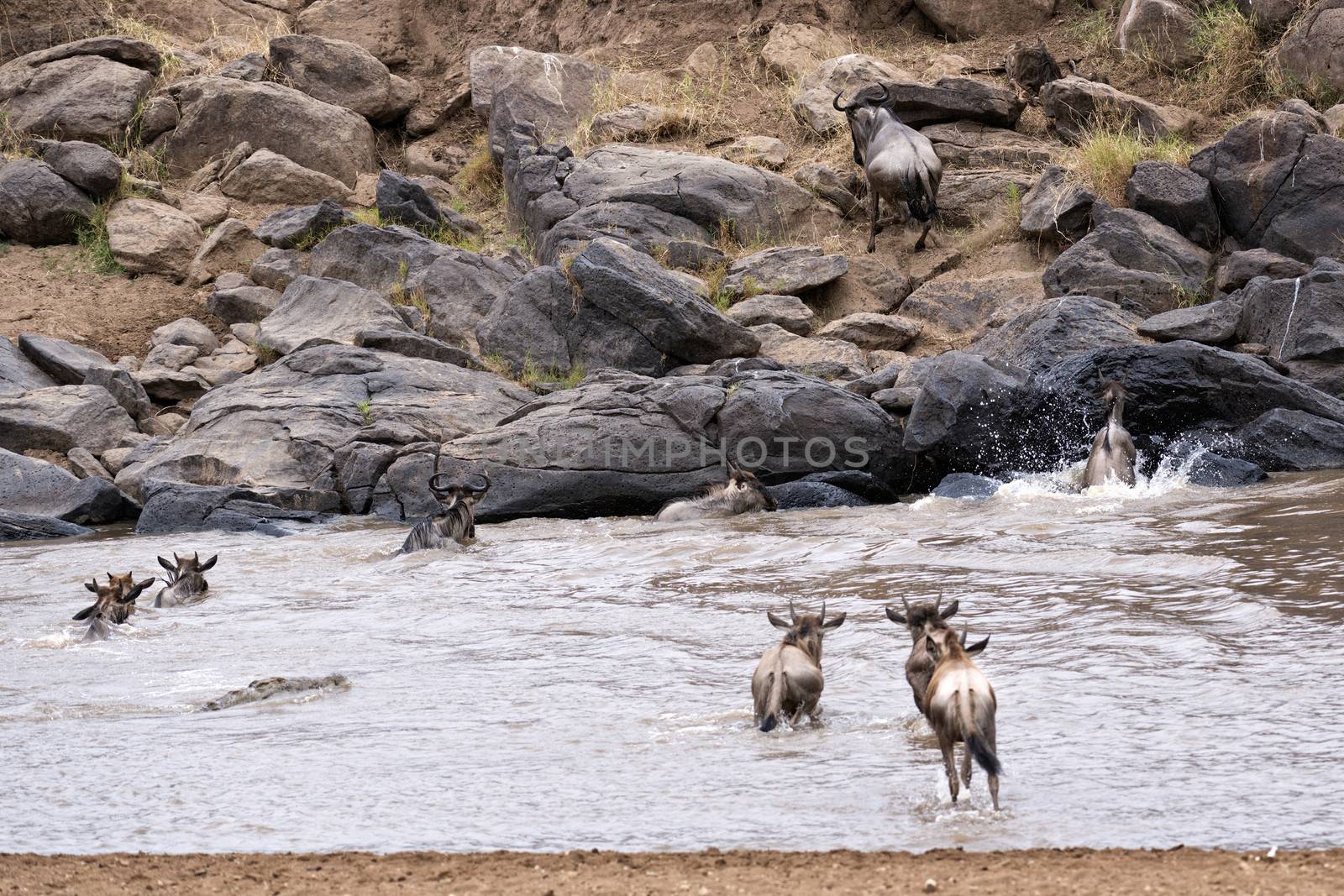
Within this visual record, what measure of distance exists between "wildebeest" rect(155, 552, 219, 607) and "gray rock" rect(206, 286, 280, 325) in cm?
1008

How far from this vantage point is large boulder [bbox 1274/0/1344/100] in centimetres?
1883

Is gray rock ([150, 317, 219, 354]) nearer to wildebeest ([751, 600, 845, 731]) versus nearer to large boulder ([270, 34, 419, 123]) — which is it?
large boulder ([270, 34, 419, 123])

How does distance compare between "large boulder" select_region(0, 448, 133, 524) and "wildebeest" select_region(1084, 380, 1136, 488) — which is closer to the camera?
"wildebeest" select_region(1084, 380, 1136, 488)

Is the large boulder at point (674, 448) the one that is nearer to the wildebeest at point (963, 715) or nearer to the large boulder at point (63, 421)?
the large boulder at point (63, 421)

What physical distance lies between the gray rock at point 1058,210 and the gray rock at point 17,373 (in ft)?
39.6

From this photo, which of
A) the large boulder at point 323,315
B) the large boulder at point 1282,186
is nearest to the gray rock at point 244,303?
the large boulder at point 323,315

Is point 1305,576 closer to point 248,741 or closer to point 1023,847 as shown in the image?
point 1023,847

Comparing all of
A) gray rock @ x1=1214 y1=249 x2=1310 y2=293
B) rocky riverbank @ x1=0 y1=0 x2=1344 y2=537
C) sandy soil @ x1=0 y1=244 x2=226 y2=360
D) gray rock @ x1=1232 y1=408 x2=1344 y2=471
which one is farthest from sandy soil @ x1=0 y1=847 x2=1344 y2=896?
sandy soil @ x1=0 y1=244 x2=226 y2=360

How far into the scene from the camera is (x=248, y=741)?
223 inches

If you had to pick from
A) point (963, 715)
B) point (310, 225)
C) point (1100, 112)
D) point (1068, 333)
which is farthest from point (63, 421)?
point (1100, 112)

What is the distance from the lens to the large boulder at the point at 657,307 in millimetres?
15641

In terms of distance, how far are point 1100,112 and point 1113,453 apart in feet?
31.8

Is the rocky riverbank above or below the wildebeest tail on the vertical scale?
above

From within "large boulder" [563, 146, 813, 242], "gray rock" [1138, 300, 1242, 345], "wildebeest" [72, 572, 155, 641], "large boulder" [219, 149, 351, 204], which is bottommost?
"wildebeest" [72, 572, 155, 641]
